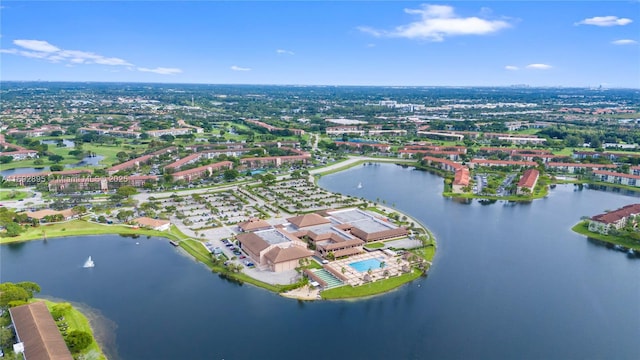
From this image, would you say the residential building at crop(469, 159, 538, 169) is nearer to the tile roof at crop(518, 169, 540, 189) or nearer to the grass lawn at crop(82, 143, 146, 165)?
the tile roof at crop(518, 169, 540, 189)

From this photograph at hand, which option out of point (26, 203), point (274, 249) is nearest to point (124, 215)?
point (26, 203)

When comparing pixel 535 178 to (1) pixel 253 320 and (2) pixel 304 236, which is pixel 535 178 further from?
(1) pixel 253 320

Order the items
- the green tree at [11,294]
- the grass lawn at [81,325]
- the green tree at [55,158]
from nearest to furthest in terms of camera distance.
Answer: the grass lawn at [81,325] < the green tree at [11,294] < the green tree at [55,158]

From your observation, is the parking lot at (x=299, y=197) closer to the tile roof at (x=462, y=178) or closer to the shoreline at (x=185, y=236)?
the shoreline at (x=185, y=236)

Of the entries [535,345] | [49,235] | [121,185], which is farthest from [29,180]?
[535,345]

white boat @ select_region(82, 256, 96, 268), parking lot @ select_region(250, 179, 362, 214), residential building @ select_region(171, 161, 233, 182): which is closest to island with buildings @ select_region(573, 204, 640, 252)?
parking lot @ select_region(250, 179, 362, 214)

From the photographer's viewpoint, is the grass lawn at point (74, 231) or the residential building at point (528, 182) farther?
the residential building at point (528, 182)

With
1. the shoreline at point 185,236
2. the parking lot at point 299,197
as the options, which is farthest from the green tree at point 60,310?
A: the parking lot at point 299,197
